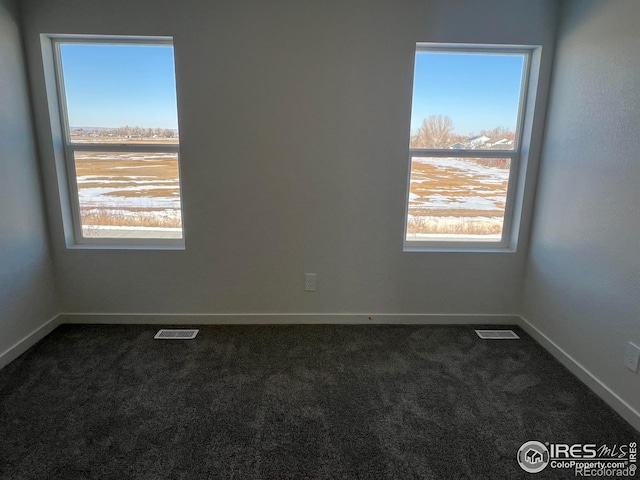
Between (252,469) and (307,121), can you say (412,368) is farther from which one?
(307,121)

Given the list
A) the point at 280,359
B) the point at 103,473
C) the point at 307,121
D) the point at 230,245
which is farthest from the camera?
the point at 230,245

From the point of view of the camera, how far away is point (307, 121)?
92.7 inches

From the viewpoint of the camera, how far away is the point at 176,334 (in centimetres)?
250

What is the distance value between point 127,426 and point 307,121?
79.8 inches

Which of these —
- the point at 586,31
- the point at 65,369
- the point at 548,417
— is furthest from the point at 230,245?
the point at 586,31

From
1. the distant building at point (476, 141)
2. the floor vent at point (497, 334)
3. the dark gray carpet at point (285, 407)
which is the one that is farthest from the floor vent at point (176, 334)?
the distant building at point (476, 141)

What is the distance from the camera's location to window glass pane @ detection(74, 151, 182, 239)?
2.49 metres

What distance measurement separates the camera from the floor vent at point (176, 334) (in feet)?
8.04

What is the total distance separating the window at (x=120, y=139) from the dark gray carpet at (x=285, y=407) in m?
0.81

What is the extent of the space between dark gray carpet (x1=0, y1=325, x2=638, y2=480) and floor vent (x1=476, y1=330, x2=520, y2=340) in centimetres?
8

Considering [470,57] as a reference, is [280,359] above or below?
below

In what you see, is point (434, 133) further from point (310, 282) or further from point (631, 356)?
point (631, 356)

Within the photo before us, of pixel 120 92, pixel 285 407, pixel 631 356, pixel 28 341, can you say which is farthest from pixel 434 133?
pixel 28 341

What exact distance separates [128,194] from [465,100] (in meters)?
2.55
